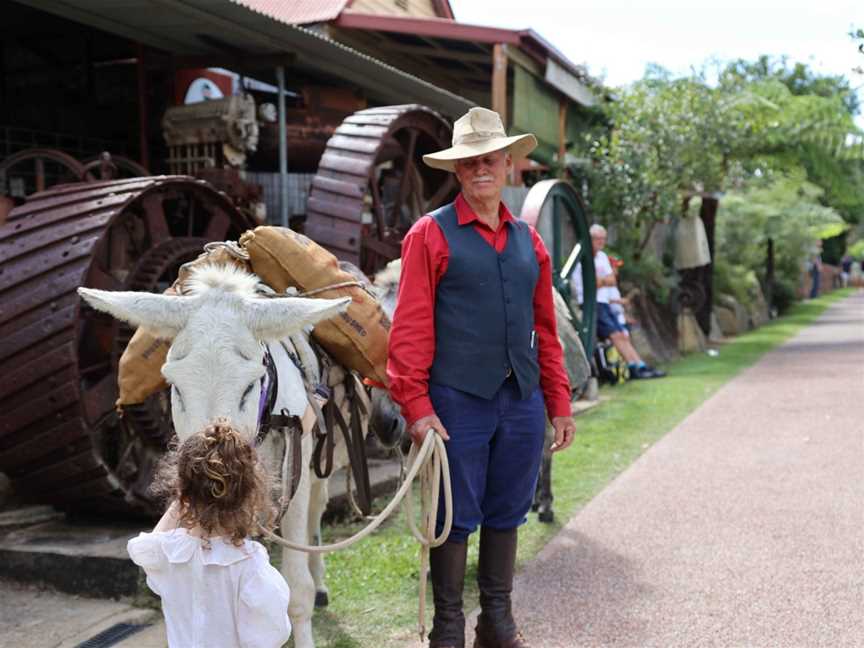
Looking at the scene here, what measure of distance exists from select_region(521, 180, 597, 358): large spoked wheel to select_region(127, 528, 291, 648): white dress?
402 cm

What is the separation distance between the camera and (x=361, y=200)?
6.67 m

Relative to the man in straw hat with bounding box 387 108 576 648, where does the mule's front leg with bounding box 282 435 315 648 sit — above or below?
below

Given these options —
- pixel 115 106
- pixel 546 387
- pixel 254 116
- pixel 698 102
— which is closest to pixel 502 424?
pixel 546 387

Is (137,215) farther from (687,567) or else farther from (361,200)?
(687,567)

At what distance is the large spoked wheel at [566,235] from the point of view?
656 centimetres

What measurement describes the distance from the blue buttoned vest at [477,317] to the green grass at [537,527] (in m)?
1.40

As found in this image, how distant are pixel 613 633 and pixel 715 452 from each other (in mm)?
4180

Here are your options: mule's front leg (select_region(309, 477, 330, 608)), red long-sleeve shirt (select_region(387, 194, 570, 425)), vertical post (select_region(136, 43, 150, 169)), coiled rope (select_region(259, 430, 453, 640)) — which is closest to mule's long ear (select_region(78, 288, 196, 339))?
red long-sleeve shirt (select_region(387, 194, 570, 425))

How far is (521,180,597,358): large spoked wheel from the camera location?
656 cm

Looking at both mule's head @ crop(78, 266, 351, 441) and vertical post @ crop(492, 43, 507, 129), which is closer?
mule's head @ crop(78, 266, 351, 441)

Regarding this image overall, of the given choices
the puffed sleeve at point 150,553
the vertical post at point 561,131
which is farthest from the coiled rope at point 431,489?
the vertical post at point 561,131

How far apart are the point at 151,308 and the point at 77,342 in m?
1.67

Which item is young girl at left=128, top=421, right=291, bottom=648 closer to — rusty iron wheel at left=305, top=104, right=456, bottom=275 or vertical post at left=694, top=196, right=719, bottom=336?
rusty iron wheel at left=305, top=104, right=456, bottom=275

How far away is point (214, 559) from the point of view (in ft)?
8.37
